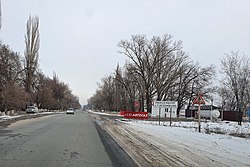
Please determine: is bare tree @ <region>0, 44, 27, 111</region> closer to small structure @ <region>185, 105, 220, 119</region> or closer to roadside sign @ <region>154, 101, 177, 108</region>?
roadside sign @ <region>154, 101, 177, 108</region>

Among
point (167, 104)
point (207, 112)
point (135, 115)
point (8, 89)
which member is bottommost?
point (135, 115)

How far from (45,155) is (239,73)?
23249 mm

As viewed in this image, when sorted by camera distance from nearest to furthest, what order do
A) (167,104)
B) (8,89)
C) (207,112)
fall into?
(167,104), (8,89), (207,112)

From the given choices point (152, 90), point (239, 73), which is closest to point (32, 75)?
point (152, 90)

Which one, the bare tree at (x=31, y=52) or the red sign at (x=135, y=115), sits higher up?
the bare tree at (x=31, y=52)

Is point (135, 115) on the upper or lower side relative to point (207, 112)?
lower

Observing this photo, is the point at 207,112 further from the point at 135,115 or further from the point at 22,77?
the point at 22,77

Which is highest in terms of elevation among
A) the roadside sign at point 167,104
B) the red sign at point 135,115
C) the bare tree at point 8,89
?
the bare tree at point 8,89

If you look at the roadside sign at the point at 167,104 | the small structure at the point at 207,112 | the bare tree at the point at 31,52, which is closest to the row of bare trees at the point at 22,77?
the bare tree at the point at 31,52

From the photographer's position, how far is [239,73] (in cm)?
2862

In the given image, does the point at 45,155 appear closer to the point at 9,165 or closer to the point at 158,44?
the point at 9,165

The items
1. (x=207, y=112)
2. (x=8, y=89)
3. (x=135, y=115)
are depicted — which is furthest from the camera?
(x=207, y=112)

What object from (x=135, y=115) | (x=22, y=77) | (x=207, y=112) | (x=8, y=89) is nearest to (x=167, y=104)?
(x=135, y=115)

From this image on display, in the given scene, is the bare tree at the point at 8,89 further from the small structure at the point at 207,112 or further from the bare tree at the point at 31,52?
the small structure at the point at 207,112
